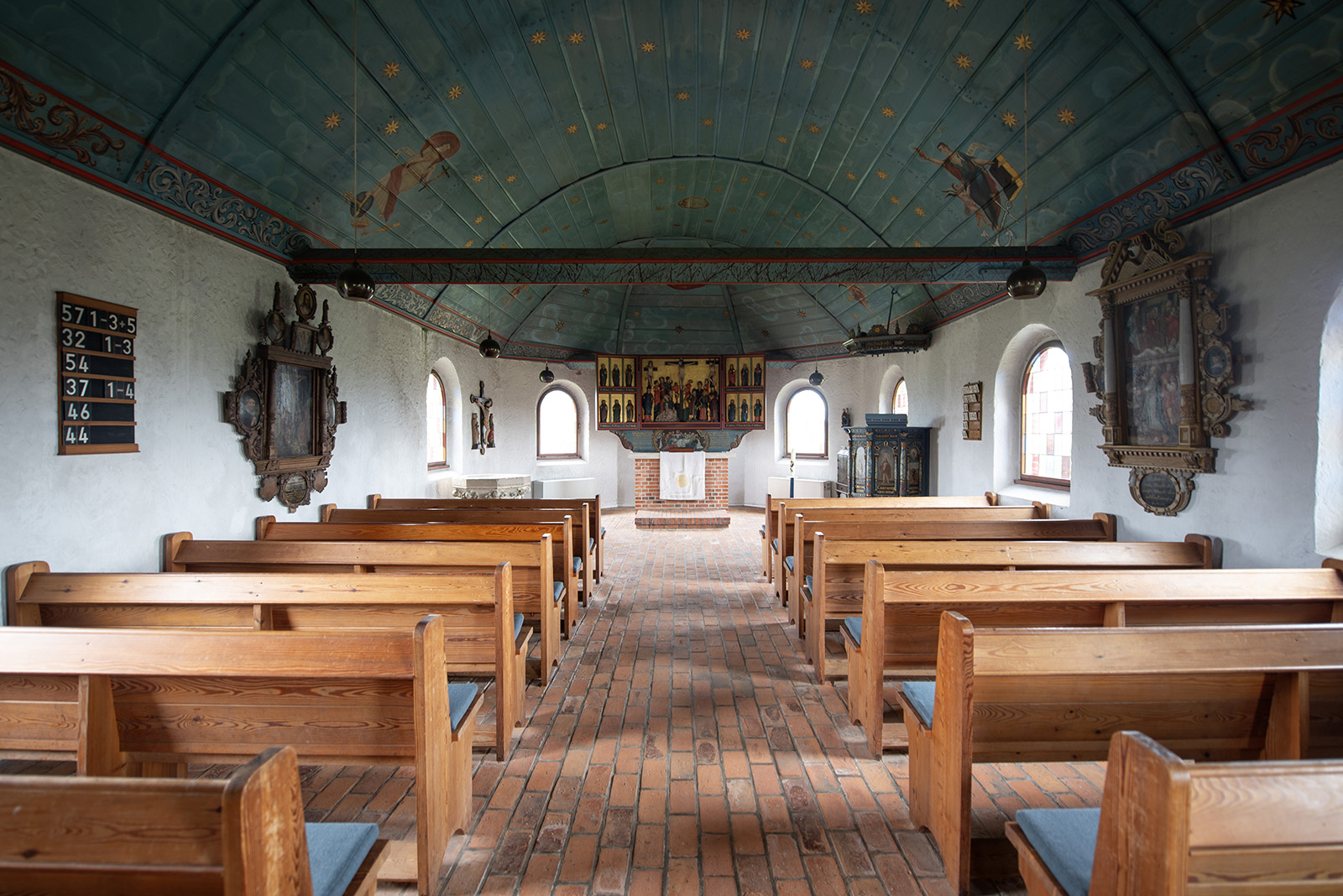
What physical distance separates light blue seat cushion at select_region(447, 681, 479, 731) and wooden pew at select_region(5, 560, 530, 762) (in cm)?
36

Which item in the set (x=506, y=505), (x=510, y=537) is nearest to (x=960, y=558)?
(x=510, y=537)

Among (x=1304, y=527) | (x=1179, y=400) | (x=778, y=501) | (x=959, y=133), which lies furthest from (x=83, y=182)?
(x=1304, y=527)

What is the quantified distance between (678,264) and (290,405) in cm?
390

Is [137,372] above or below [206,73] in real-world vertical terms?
below

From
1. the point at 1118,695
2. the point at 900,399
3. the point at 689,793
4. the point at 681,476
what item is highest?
the point at 900,399

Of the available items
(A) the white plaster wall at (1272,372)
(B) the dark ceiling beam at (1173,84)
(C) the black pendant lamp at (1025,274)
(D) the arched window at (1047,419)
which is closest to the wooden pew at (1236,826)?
(A) the white plaster wall at (1272,372)

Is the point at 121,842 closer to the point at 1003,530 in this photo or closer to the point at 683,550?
the point at 1003,530

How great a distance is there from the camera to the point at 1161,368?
4.62m

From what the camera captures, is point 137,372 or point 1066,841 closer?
point 1066,841

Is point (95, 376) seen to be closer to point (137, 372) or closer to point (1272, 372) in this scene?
point (137, 372)

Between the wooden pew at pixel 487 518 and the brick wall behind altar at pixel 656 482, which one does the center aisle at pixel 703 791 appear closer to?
the wooden pew at pixel 487 518

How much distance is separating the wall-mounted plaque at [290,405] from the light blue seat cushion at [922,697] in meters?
5.35

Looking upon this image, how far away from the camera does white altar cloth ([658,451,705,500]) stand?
12.7 m

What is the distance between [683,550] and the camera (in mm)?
9414
